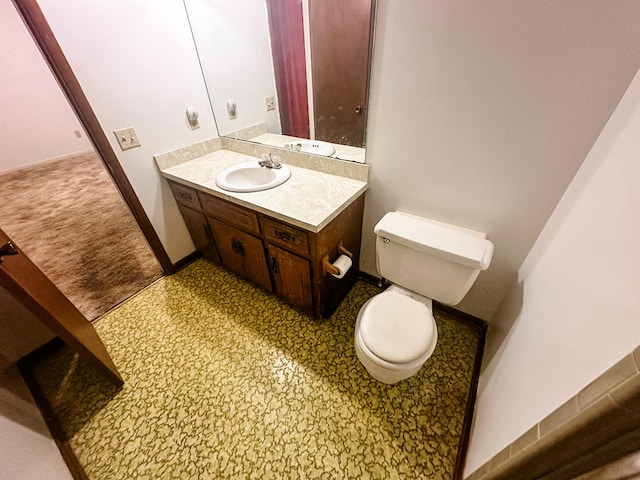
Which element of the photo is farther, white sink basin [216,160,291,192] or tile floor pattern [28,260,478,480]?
white sink basin [216,160,291,192]

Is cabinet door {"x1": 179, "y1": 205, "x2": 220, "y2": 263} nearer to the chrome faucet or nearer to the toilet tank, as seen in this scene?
the chrome faucet

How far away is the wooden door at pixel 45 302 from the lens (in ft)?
2.66

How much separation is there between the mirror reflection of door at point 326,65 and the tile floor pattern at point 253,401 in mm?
1155

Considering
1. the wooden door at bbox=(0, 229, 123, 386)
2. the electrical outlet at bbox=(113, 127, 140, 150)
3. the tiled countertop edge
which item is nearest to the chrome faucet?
the electrical outlet at bbox=(113, 127, 140, 150)

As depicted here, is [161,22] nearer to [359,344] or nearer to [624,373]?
[359,344]

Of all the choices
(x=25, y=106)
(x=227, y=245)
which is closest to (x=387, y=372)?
(x=227, y=245)

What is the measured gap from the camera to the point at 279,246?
4.33 feet

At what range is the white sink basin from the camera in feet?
4.75

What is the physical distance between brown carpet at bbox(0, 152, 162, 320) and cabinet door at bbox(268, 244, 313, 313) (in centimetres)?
117

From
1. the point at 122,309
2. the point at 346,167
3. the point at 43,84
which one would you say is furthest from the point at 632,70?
the point at 43,84

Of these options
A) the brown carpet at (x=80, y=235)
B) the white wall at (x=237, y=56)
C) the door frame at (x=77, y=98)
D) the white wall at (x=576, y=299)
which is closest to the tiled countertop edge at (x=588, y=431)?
the white wall at (x=576, y=299)

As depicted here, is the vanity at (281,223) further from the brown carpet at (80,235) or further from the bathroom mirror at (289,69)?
the brown carpet at (80,235)

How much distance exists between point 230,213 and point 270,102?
81 centimetres

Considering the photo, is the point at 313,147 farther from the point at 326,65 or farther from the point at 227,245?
the point at 227,245
